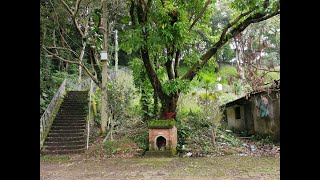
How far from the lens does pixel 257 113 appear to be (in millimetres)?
11586

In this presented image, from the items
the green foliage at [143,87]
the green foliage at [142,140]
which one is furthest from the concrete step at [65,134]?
the green foliage at [143,87]

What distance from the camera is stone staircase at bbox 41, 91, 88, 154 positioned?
1016cm

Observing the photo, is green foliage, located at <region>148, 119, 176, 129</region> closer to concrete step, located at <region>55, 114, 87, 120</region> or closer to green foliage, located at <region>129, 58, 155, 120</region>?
green foliage, located at <region>129, 58, 155, 120</region>

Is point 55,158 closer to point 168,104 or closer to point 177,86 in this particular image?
point 168,104

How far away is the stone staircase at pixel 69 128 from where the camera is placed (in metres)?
10.2

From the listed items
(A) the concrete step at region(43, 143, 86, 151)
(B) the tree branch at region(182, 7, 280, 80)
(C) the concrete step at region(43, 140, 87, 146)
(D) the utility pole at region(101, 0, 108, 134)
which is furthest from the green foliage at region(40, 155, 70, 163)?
(B) the tree branch at region(182, 7, 280, 80)

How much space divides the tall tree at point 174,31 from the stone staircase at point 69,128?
3430 mm
